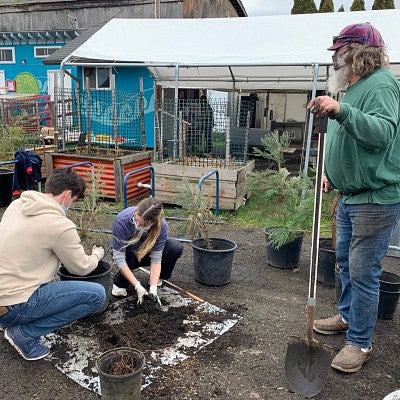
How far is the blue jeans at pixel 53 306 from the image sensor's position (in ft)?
8.42

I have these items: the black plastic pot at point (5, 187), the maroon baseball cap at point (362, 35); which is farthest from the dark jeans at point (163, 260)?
the black plastic pot at point (5, 187)

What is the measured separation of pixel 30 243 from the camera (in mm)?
2463

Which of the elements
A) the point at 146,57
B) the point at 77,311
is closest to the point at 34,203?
the point at 77,311

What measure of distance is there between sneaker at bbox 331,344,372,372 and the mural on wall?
48.0 feet

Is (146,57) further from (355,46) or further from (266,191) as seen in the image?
(355,46)

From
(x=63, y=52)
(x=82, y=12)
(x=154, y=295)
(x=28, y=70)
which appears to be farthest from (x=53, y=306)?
(x=82, y=12)

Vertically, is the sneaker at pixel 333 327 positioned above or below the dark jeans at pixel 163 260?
below

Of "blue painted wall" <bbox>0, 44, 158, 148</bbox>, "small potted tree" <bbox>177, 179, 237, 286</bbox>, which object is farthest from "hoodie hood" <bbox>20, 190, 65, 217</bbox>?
"blue painted wall" <bbox>0, 44, 158, 148</bbox>

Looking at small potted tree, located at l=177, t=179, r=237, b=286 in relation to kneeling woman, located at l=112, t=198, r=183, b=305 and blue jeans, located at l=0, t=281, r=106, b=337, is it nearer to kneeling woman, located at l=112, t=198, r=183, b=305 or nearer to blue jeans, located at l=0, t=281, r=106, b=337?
kneeling woman, located at l=112, t=198, r=183, b=305

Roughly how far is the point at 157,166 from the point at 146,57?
6.88 feet

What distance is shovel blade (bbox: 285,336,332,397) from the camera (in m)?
2.44

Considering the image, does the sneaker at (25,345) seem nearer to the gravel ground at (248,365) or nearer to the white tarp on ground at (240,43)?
the gravel ground at (248,365)

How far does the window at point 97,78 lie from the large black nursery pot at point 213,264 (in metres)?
10.3

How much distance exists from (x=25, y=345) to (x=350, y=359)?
6.93 feet
